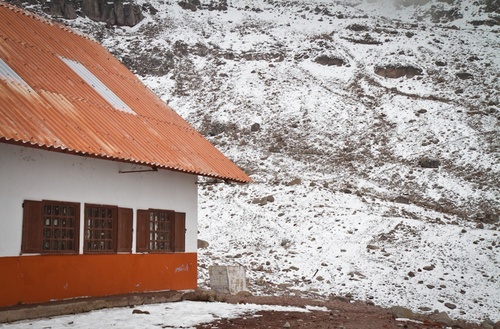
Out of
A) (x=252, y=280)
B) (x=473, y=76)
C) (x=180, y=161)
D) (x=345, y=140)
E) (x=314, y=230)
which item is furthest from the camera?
(x=473, y=76)

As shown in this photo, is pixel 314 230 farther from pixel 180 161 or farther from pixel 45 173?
pixel 45 173

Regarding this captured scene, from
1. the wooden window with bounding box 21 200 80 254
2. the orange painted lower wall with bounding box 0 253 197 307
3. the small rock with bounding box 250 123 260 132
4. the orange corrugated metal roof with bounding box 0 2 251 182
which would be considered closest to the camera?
the orange painted lower wall with bounding box 0 253 197 307

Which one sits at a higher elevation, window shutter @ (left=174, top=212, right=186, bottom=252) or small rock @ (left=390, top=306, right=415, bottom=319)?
window shutter @ (left=174, top=212, right=186, bottom=252)

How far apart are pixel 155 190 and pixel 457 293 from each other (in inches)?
439

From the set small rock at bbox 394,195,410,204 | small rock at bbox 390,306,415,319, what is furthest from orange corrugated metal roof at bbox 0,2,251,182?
small rock at bbox 394,195,410,204

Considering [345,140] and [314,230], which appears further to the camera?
[345,140]

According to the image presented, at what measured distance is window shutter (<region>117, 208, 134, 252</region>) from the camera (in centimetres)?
1419

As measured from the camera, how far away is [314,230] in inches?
968

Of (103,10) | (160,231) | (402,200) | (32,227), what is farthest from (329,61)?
(32,227)

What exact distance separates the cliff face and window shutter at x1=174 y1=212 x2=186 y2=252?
135 feet

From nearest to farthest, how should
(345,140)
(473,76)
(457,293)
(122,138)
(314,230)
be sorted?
1. (122,138)
2. (457,293)
3. (314,230)
4. (345,140)
5. (473,76)

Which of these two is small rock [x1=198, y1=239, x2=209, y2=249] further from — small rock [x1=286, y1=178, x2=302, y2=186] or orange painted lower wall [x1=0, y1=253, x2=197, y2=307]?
small rock [x1=286, y1=178, x2=302, y2=186]

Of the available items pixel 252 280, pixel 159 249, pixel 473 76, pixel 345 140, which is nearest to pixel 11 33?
pixel 159 249

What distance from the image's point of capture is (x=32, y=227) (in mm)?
11719
